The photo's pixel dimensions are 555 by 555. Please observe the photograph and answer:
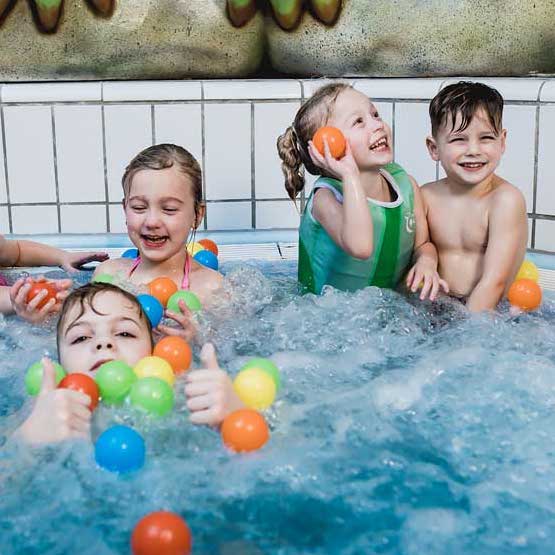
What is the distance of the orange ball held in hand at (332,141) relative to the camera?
285 cm

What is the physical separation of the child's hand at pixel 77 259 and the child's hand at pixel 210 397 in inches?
54.6

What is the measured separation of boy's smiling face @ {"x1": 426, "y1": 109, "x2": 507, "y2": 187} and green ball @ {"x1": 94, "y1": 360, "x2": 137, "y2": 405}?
4.30 ft

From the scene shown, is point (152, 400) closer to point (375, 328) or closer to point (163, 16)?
point (375, 328)

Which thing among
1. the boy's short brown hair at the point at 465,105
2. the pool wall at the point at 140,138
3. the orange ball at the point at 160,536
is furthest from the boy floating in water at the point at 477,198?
the orange ball at the point at 160,536

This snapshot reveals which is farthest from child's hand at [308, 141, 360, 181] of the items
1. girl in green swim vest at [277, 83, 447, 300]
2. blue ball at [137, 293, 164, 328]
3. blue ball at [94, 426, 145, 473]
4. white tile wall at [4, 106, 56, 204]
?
white tile wall at [4, 106, 56, 204]

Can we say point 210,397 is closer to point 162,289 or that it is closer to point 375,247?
point 162,289

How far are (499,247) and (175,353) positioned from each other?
1115 mm

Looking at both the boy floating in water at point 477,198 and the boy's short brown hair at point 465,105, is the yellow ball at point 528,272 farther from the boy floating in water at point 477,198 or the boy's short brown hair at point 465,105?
the boy's short brown hair at point 465,105

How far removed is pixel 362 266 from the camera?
3.10m

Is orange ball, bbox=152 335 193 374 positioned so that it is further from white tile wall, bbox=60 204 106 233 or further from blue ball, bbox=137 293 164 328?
white tile wall, bbox=60 204 106 233

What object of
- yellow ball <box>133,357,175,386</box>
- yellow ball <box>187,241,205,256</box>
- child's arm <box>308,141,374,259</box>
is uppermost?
child's arm <box>308,141,374,259</box>

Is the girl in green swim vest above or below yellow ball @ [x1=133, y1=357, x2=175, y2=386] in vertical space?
above

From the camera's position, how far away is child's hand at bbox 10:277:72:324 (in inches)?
110

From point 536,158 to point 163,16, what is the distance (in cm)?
172
